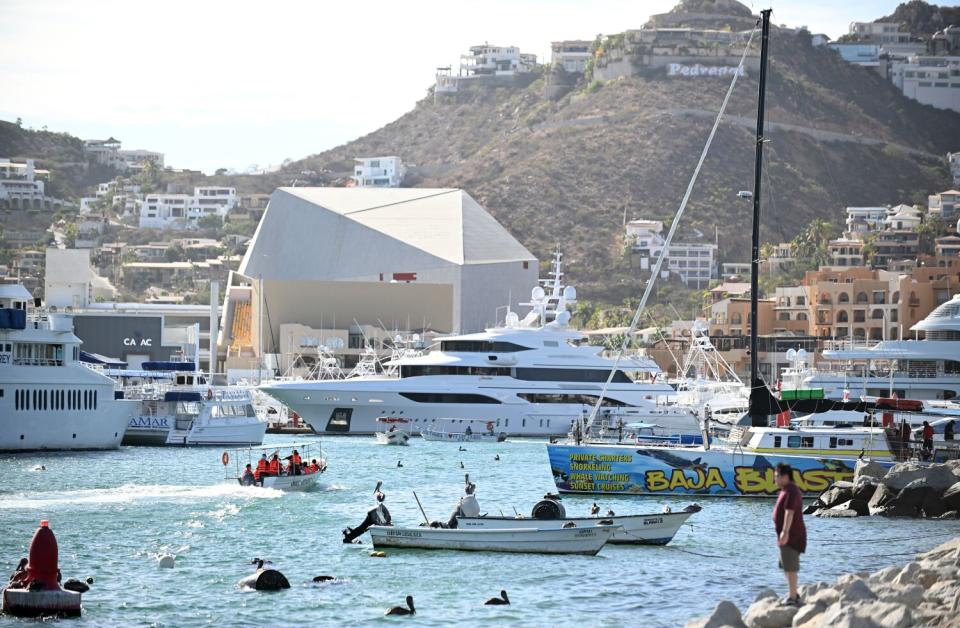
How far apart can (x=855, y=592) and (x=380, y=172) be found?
16790 centimetres

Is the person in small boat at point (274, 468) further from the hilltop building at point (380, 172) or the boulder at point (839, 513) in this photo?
the hilltop building at point (380, 172)

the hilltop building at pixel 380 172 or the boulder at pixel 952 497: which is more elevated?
the hilltop building at pixel 380 172

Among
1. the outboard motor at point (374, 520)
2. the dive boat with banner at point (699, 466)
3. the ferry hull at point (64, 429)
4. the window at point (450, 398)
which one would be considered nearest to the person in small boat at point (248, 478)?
the dive boat with banner at point (699, 466)

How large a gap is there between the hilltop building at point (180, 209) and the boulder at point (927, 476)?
16733 cm

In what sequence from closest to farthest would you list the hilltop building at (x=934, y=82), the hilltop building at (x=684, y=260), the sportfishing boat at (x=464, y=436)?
1. the sportfishing boat at (x=464, y=436)
2. the hilltop building at (x=684, y=260)
3. the hilltop building at (x=934, y=82)

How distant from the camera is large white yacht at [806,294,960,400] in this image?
60.5 metres

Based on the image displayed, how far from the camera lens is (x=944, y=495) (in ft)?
103

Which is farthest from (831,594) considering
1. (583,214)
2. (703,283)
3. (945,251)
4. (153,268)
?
(153,268)

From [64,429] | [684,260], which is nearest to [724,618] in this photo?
[64,429]

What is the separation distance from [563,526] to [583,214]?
12459cm

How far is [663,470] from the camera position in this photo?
3250 centimetres

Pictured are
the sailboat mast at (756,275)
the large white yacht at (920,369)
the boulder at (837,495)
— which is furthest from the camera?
the large white yacht at (920,369)

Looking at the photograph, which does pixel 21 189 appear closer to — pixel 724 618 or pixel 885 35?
A: pixel 885 35

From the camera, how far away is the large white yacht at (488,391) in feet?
207
